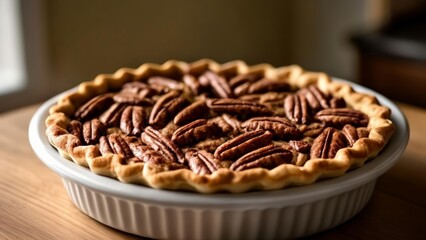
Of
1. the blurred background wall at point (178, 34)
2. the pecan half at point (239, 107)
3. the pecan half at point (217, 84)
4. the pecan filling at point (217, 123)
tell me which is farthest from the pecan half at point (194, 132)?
the blurred background wall at point (178, 34)

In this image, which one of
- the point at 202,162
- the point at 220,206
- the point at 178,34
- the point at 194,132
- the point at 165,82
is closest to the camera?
the point at 220,206

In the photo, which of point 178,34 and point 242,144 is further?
point 178,34

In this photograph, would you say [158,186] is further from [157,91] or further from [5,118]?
[5,118]

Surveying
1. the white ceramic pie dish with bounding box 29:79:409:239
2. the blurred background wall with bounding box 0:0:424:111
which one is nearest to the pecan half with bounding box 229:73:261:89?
the white ceramic pie dish with bounding box 29:79:409:239

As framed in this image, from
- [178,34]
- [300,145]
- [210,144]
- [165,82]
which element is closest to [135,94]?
[165,82]

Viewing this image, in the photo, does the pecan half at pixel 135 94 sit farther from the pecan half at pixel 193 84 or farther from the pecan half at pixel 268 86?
the pecan half at pixel 268 86

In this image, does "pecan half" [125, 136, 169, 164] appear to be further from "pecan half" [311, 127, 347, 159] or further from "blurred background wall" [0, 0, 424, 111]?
"blurred background wall" [0, 0, 424, 111]

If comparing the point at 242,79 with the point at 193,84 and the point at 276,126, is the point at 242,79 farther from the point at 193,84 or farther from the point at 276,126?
the point at 276,126
